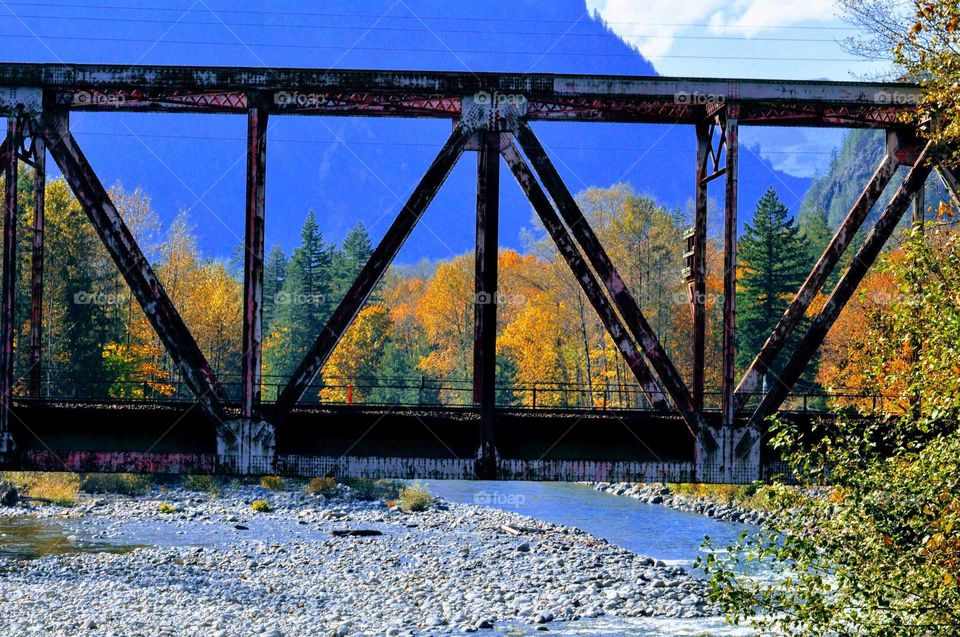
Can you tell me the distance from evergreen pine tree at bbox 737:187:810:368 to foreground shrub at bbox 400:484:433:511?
2068 centimetres

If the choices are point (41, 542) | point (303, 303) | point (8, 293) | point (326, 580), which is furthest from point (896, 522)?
point (303, 303)

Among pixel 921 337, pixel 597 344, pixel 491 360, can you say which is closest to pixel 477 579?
pixel 491 360

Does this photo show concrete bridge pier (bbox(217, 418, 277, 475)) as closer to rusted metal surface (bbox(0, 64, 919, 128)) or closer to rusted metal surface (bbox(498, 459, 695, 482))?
rusted metal surface (bbox(498, 459, 695, 482))

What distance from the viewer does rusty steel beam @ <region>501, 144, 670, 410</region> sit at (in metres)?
13.6

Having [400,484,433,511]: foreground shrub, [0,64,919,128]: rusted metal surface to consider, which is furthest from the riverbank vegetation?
[400,484,433,511]: foreground shrub

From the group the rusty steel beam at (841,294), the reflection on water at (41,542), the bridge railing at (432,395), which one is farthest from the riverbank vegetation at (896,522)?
the reflection on water at (41,542)

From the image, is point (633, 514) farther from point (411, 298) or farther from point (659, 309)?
point (411, 298)

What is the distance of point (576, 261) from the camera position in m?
13.6

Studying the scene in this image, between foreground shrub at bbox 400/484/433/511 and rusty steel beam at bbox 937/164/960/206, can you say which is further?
foreground shrub at bbox 400/484/433/511

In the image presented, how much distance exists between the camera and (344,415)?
14.4 metres

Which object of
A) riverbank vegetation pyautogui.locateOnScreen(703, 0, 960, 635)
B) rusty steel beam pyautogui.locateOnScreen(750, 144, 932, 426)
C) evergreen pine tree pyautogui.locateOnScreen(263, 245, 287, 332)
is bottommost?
riverbank vegetation pyautogui.locateOnScreen(703, 0, 960, 635)

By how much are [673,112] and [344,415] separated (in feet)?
21.0

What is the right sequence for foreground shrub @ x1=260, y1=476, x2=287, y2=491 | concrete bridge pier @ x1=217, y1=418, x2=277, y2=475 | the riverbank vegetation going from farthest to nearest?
1. foreground shrub @ x1=260, y1=476, x2=287, y2=491
2. concrete bridge pier @ x1=217, y1=418, x2=277, y2=475
3. the riverbank vegetation

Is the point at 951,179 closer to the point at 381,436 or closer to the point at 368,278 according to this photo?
the point at 368,278
